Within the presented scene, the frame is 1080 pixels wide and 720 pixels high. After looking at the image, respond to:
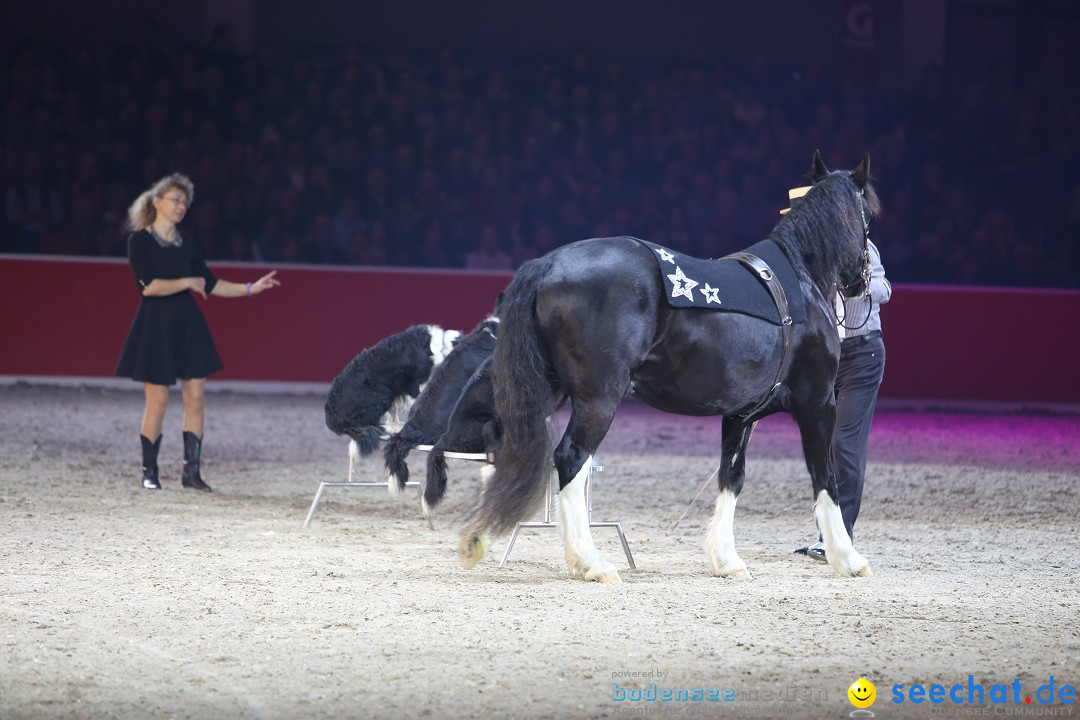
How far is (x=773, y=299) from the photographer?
554cm

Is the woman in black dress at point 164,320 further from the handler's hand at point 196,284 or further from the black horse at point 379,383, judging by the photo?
the black horse at point 379,383

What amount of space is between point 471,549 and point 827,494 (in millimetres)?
1653

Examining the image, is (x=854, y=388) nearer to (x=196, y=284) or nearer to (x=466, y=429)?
(x=466, y=429)

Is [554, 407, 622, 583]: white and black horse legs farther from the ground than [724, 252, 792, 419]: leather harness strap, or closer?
closer

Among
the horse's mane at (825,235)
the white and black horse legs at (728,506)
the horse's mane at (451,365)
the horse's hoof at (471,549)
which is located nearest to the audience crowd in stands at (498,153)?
the horse's mane at (451,365)

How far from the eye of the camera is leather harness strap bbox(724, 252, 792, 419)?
5.53 metres

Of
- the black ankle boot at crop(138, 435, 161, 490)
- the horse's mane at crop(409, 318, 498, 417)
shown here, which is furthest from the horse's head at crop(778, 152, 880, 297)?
the black ankle boot at crop(138, 435, 161, 490)

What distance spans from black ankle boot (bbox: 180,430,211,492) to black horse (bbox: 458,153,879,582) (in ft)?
10.1

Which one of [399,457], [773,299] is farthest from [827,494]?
[399,457]

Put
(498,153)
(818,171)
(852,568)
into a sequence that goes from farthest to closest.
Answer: (498,153)
(818,171)
(852,568)

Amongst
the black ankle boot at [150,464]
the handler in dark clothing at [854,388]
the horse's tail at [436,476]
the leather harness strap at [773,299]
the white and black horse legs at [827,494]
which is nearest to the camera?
A: the leather harness strap at [773,299]

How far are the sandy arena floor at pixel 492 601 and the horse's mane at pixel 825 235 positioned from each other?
1434 millimetres

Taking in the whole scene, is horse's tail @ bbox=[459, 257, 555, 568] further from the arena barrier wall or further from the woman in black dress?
the arena barrier wall

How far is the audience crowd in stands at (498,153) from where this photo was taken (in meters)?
13.9
